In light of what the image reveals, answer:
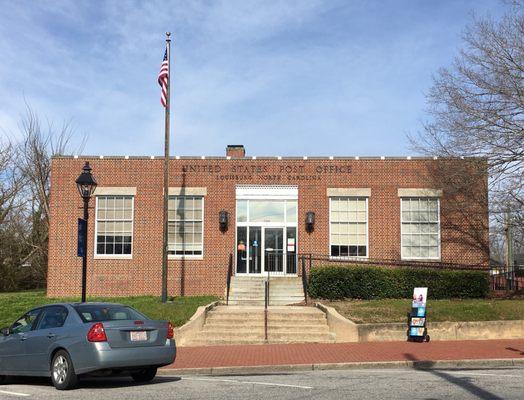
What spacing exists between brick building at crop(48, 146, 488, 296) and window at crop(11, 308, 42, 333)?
1348 cm

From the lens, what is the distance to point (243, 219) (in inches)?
985

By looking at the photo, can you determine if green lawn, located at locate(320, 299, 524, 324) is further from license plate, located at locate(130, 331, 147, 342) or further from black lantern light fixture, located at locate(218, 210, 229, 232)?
license plate, located at locate(130, 331, 147, 342)

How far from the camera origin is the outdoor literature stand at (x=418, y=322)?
52.2 ft

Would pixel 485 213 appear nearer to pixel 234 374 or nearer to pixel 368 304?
pixel 368 304

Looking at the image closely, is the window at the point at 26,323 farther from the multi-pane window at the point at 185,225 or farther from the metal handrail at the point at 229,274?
the multi-pane window at the point at 185,225

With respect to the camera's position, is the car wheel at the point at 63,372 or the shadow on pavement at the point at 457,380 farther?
the car wheel at the point at 63,372

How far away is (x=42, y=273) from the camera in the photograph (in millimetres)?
37375

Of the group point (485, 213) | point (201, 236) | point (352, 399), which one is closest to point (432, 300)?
point (485, 213)

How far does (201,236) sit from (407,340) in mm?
11014

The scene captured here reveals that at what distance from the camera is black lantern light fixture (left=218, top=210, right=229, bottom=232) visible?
962 inches

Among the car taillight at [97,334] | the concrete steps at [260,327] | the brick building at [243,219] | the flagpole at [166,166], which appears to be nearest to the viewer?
the car taillight at [97,334]

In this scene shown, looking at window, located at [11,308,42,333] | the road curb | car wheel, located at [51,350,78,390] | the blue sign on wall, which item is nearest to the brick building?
the blue sign on wall

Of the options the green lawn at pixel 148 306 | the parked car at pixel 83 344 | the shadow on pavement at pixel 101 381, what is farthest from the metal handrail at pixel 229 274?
the parked car at pixel 83 344

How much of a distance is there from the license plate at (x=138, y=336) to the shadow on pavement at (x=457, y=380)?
5.18m
